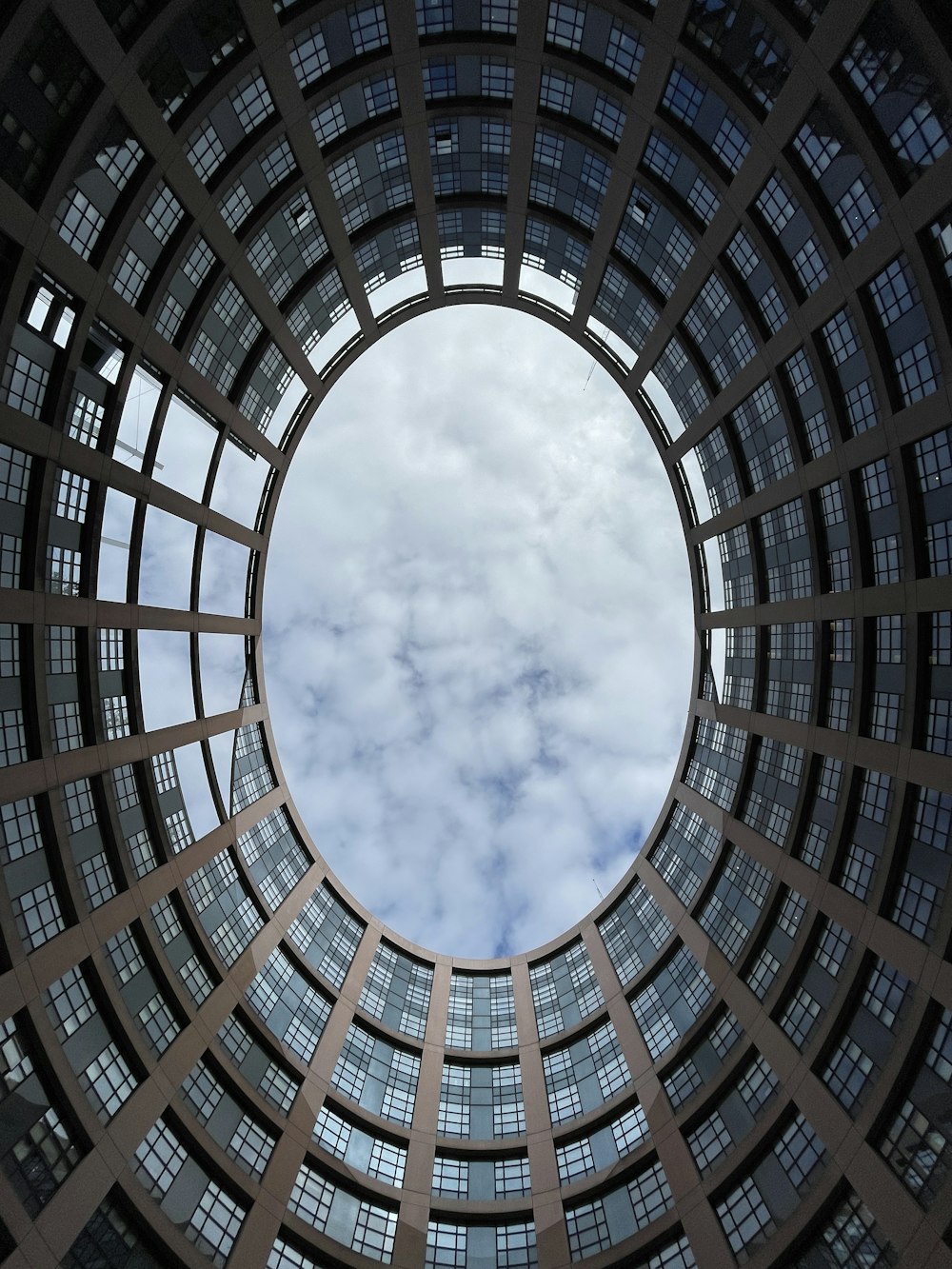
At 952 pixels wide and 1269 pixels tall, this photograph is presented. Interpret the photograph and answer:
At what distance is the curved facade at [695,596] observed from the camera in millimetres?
27203

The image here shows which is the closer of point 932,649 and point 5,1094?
point 5,1094

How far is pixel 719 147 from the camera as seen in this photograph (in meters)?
33.6

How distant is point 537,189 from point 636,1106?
173 ft

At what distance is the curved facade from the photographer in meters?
27.2

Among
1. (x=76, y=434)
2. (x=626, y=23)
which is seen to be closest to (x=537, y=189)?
(x=626, y=23)

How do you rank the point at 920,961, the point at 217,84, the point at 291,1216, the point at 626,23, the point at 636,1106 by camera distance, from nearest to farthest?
the point at 920,961 < the point at 217,84 < the point at 626,23 < the point at 291,1216 < the point at 636,1106

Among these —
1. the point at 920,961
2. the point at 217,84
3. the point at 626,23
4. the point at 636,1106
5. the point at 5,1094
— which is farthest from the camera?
the point at 636,1106

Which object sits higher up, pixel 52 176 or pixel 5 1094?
pixel 52 176

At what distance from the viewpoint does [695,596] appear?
52.3 metres

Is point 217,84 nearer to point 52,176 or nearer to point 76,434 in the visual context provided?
point 52,176

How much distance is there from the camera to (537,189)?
44.0 meters

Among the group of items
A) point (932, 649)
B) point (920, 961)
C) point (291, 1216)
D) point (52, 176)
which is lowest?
point (291, 1216)

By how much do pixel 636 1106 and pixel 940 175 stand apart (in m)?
45.4

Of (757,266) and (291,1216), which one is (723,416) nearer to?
(757,266)
